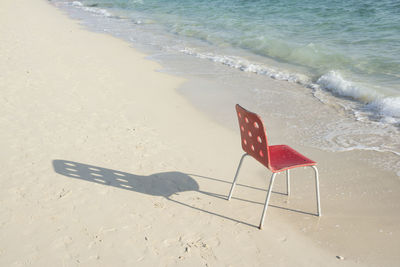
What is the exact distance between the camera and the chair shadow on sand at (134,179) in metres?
3.87

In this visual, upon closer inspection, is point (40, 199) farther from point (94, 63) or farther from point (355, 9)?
point (355, 9)

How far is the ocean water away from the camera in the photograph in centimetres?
594

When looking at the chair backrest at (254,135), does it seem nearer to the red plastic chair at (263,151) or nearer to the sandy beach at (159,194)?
the red plastic chair at (263,151)

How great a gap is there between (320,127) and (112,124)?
132 inches

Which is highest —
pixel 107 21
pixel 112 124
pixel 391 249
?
pixel 391 249

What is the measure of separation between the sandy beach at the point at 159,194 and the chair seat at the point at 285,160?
1.84ft

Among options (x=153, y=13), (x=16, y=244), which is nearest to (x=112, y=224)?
(x=16, y=244)

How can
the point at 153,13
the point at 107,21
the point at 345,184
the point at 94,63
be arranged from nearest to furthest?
the point at 345,184 → the point at 94,63 → the point at 107,21 → the point at 153,13

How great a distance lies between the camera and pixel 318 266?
9.46ft

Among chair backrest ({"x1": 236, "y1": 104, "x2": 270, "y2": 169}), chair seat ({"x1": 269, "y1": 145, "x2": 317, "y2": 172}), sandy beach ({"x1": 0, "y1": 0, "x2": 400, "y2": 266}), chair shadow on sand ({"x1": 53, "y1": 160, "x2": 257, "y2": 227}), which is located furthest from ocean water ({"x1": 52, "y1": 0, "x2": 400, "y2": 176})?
chair shadow on sand ({"x1": 53, "y1": 160, "x2": 257, "y2": 227})

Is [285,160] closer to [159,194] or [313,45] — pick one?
[159,194]

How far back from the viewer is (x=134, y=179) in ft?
13.3

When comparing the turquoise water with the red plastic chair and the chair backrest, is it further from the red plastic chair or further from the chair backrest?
the chair backrest

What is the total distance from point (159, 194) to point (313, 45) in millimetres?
8853
